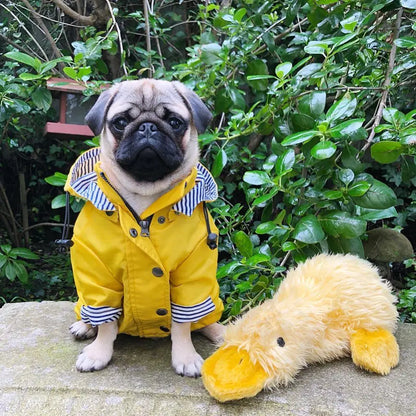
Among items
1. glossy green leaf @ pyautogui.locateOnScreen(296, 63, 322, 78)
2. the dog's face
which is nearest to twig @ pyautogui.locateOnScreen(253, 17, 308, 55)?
glossy green leaf @ pyautogui.locateOnScreen(296, 63, 322, 78)

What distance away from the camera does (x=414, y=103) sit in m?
2.64

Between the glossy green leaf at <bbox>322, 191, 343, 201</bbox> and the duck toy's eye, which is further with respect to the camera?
the glossy green leaf at <bbox>322, 191, 343, 201</bbox>

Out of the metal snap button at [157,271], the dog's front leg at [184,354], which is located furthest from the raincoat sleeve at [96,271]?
the dog's front leg at [184,354]

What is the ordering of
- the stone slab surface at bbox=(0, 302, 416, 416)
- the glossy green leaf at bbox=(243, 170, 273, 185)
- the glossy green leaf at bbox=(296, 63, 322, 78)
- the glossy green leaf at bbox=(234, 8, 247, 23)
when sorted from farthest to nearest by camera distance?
the glossy green leaf at bbox=(234, 8, 247, 23), the glossy green leaf at bbox=(296, 63, 322, 78), the glossy green leaf at bbox=(243, 170, 273, 185), the stone slab surface at bbox=(0, 302, 416, 416)

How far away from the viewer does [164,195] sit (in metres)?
1.33

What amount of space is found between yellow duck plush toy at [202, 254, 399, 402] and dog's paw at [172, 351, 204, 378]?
3.5 inches

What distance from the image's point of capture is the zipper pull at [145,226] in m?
1.29

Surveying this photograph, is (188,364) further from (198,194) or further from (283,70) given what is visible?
(283,70)

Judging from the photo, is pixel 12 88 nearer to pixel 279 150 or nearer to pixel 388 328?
pixel 279 150

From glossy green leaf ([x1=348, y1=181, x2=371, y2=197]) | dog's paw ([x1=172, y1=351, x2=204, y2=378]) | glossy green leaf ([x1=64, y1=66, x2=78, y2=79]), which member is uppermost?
glossy green leaf ([x1=64, y1=66, x2=78, y2=79])

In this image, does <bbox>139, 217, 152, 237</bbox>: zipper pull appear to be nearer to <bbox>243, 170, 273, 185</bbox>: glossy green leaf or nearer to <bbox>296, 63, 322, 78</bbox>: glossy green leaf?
<bbox>243, 170, 273, 185</bbox>: glossy green leaf

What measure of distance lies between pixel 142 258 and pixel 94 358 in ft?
1.22

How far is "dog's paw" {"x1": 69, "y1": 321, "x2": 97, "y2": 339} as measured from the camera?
61.7 inches

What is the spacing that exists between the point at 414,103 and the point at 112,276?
2189 mm
